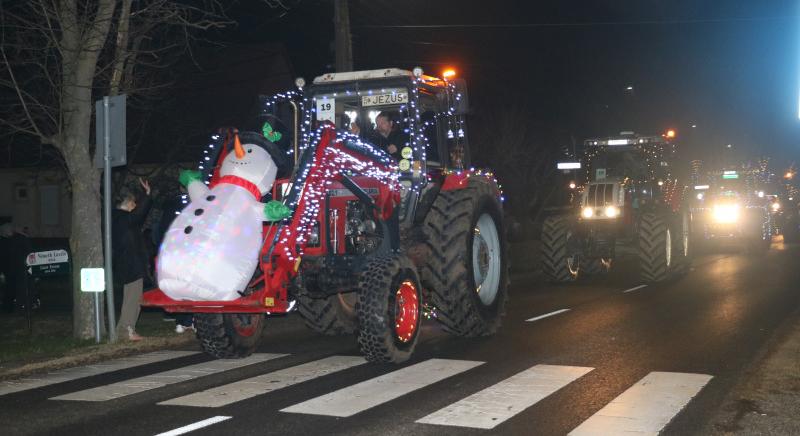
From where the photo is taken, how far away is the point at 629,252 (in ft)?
96.4

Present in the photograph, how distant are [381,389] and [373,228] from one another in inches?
96.3

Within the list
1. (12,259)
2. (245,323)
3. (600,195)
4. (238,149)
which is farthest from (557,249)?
(238,149)

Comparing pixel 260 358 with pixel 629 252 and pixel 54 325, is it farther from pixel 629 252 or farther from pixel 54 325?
pixel 629 252

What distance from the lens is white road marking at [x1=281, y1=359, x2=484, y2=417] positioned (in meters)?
7.47

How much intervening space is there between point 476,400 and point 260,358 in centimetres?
330

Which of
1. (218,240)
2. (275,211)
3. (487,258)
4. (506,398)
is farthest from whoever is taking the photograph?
(487,258)

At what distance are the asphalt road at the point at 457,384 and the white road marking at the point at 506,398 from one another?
2 cm

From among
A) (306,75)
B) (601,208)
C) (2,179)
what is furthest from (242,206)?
(306,75)

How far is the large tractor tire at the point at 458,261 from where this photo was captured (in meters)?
10.5

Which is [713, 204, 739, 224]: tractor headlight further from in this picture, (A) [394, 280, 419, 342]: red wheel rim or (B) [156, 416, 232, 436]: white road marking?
(B) [156, 416, 232, 436]: white road marking

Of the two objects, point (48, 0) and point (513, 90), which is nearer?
point (48, 0)

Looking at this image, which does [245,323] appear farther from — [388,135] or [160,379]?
[388,135]

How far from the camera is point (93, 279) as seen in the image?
1140cm

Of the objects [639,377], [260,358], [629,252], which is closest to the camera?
[639,377]
